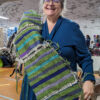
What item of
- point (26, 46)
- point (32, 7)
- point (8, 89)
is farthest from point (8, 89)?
point (32, 7)

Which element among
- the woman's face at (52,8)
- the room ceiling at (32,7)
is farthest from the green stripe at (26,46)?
the room ceiling at (32,7)

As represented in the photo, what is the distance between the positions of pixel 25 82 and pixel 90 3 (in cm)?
259

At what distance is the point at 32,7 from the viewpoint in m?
3.32

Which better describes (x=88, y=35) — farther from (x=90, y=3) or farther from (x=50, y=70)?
(x=50, y=70)

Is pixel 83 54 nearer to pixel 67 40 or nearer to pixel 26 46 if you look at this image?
pixel 67 40

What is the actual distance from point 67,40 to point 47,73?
6.8 inches

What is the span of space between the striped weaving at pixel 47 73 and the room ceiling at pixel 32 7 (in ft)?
6.13

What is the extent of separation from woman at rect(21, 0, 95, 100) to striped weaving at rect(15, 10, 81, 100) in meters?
0.04

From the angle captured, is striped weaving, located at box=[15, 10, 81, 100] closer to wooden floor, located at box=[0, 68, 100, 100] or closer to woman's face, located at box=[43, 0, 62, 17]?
woman's face, located at box=[43, 0, 62, 17]

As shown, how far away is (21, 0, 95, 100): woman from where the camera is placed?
0.75 metres

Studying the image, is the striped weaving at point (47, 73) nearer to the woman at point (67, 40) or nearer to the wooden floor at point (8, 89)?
the woman at point (67, 40)

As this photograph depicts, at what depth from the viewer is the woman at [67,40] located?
Result: 75 cm

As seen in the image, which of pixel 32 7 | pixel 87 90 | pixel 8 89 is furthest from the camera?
pixel 32 7

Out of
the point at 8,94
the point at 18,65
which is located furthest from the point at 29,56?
the point at 8,94
